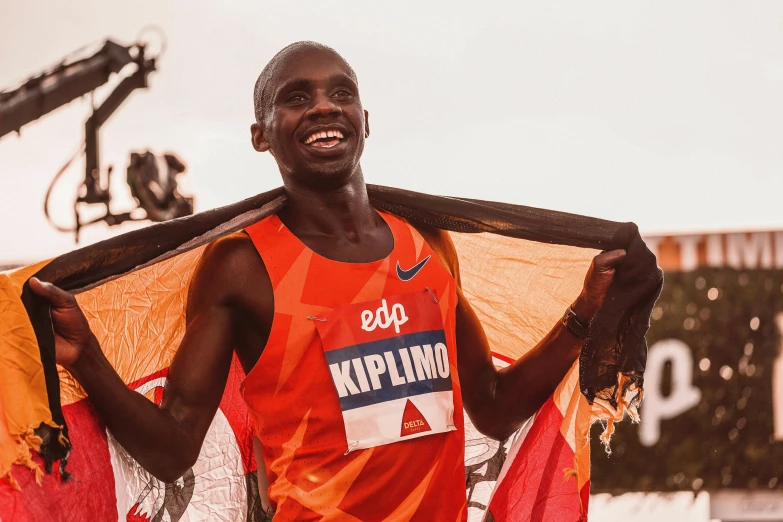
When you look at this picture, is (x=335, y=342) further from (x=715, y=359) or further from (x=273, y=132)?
(x=715, y=359)

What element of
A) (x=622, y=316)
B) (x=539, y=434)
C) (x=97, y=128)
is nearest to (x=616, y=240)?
(x=622, y=316)

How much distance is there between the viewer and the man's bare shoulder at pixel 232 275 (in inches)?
84.7

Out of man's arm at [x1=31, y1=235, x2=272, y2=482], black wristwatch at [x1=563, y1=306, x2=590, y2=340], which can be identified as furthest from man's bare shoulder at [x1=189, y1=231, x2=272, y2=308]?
black wristwatch at [x1=563, y1=306, x2=590, y2=340]

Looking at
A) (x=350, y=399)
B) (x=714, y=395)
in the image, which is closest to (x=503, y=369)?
(x=350, y=399)

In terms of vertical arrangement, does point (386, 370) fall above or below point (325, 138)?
below

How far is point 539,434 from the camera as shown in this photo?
8.75 feet

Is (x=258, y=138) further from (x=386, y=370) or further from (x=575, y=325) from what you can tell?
(x=575, y=325)

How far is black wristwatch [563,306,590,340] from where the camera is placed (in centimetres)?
242

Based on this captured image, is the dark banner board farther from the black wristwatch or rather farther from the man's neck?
the man's neck

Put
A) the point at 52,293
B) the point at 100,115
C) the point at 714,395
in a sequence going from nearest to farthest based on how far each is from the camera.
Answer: the point at 52,293
the point at 714,395
the point at 100,115

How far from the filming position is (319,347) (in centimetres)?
213

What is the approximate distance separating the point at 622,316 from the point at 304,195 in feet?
2.71

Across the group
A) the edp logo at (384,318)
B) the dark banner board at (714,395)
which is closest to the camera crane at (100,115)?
the dark banner board at (714,395)

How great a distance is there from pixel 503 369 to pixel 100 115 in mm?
9131
